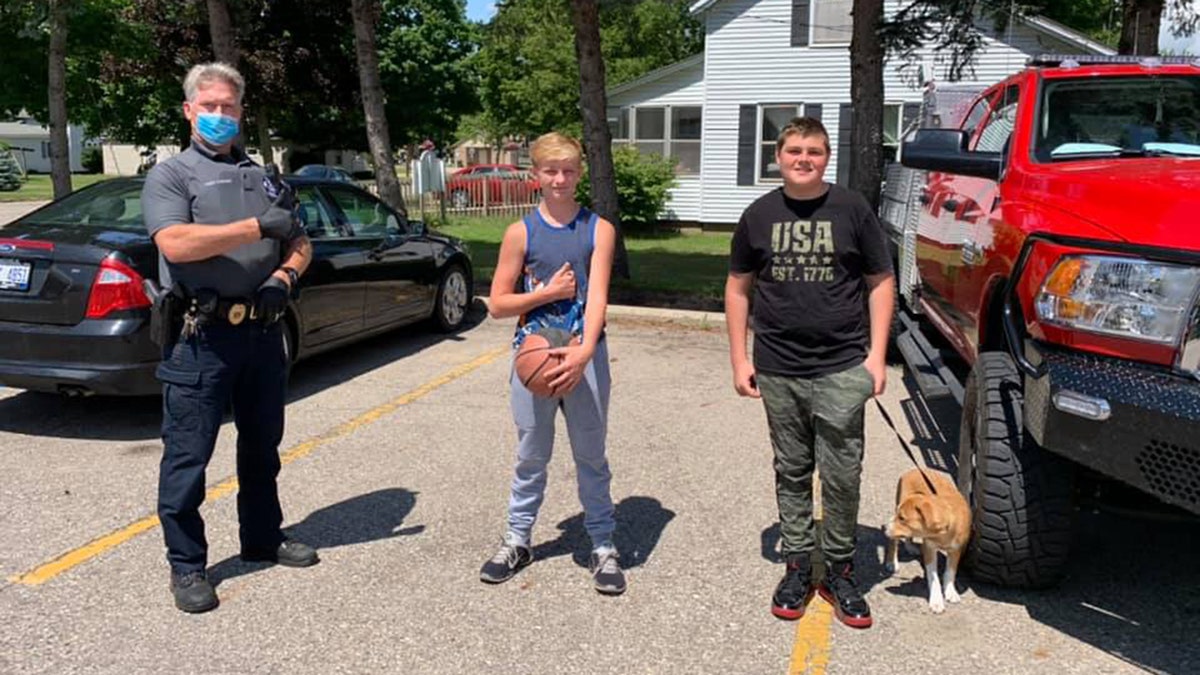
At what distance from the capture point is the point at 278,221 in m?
3.35

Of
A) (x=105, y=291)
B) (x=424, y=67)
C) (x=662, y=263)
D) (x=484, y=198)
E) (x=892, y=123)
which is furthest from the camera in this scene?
(x=424, y=67)

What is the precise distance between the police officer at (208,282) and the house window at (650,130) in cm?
1803

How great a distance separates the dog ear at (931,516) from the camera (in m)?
3.44

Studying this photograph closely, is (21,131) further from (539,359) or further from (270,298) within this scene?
(539,359)

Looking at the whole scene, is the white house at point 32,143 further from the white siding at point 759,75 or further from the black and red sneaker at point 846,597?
the black and red sneaker at point 846,597

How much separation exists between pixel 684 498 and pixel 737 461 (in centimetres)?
69

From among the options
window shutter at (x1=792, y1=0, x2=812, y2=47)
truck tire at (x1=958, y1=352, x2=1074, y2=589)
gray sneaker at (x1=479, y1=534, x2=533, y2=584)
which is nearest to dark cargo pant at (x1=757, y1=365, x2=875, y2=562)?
truck tire at (x1=958, y1=352, x2=1074, y2=589)

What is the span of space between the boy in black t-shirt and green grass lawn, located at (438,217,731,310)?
670cm

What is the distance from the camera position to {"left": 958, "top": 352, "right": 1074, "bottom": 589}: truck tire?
3.41 m

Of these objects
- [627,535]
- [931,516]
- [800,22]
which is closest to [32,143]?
[800,22]

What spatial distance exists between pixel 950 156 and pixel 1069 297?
137 cm

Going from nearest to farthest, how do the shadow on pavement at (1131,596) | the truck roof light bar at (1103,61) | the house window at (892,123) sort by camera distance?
the shadow on pavement at (1131,596) < the truck roof light bar at (1103,61) < the house window at (892,123)

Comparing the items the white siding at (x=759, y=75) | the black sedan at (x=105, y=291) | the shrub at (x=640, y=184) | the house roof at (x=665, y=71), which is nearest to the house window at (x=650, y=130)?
the house roof at (x=665, y=71)

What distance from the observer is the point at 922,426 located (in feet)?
20.1
